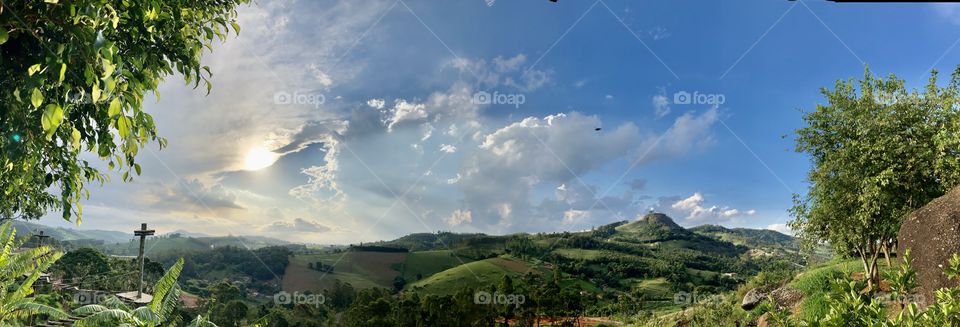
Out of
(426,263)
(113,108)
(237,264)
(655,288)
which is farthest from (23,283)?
(426,263)

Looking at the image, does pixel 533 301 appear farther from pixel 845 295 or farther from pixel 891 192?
pixel 845 295

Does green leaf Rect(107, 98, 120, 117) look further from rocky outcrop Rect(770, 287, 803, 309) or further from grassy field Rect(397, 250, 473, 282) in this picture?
grassy field Rect(397, 250, 473, 282)

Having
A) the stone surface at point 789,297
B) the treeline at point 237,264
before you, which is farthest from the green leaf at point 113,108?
the treeline at point 237,264

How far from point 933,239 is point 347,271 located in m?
121

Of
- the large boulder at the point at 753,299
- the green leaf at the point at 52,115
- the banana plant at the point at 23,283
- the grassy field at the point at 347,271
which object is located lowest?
the grassy field at the point at 347,271

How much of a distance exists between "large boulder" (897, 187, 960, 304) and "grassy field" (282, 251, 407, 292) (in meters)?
106

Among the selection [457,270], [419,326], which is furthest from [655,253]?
[419,326]

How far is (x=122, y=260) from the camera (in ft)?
236

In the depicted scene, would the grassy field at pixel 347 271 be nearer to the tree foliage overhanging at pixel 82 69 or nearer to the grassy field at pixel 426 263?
the grassy field at pixel 426 263

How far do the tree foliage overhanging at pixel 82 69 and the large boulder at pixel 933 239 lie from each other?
15.9m

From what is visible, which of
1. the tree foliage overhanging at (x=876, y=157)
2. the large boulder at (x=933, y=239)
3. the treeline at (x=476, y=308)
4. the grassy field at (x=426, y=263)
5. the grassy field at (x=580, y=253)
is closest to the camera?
the large boulder at (x=933, y=239)

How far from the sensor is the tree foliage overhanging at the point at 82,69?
11.9ft

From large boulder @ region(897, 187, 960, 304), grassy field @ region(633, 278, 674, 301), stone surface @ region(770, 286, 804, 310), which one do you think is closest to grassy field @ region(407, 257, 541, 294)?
grassy field @ region(633, 278, 674, 301)

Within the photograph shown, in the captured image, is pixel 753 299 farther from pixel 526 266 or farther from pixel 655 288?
pixel 526 266
